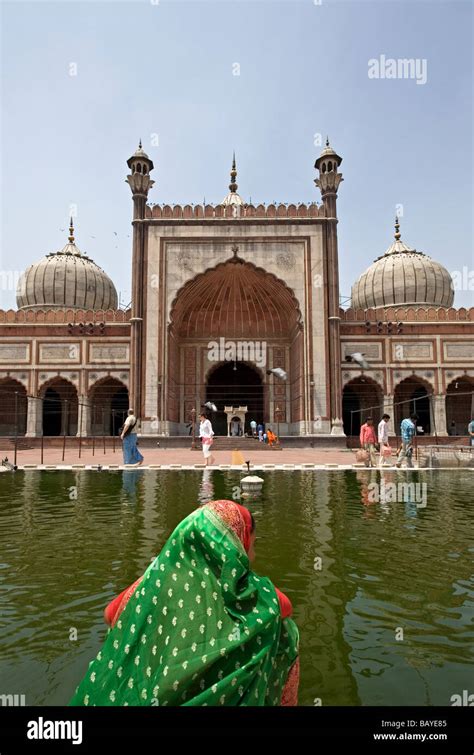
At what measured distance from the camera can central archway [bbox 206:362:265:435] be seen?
2686 centimetres

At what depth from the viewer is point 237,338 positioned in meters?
25.7

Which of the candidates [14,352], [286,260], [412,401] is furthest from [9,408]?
[412,401]

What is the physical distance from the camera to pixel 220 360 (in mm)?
25359

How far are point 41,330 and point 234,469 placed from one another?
54.5 ft

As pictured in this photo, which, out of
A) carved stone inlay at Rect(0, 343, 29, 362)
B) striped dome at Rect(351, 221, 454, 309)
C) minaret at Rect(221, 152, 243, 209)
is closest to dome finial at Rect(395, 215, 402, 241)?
striped dome at Rect(351, 221, 454, 309)

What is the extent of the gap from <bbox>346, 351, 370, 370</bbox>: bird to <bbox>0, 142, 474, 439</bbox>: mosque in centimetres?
18

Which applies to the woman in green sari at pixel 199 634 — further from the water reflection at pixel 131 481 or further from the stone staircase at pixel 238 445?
the stone staircase at pixel 238 445

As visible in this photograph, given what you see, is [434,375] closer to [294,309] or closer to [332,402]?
[332,402]

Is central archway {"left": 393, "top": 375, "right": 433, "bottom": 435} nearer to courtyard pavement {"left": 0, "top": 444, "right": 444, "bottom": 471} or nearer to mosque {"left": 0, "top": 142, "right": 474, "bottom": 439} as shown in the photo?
mosque {"left": 0, "top": 142, "right": 474, "bottom": 439}

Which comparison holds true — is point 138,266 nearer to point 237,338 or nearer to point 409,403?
point 237,338

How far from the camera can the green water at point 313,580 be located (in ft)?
7.09

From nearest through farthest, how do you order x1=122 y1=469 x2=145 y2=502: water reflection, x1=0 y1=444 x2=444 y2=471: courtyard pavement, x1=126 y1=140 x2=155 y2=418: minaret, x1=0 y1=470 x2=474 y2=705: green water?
1. x1=0 y1=470 x2=474 y2=705: green water
2. x1=122 y1=469 x2=145 y2=502: water reflection
3. x1=0 y1=444 x2=444 y2=471: courtyard pavement
4. x1=126 y1=140 x2=155 y2=418: minaret

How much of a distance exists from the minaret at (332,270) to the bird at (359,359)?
113cm

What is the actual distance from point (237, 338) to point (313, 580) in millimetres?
22645
